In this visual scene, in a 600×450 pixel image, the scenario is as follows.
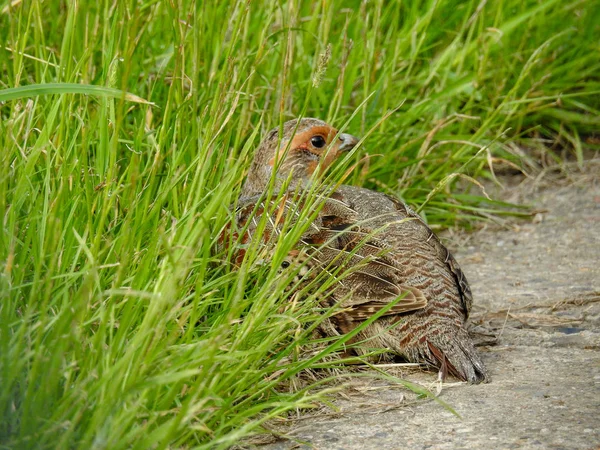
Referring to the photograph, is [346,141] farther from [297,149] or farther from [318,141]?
[297,149]

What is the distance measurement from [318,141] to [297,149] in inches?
4.7

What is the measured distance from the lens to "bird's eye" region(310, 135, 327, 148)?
486cm

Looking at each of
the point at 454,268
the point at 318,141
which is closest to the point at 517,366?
the point at 454,268

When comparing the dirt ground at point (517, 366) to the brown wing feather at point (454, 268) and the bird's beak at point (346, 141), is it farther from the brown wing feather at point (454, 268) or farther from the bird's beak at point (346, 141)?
the bird's beak at point (346, 141)

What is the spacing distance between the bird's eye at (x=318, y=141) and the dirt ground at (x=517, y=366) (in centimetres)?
114

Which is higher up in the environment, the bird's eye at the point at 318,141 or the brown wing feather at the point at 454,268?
the bird's eye at the point at 318,141

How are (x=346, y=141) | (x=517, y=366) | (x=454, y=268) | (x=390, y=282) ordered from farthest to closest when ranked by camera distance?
(x=346, y=141)
(x=454, y=268)
(x=390, y=282)
(x=517, y=366)

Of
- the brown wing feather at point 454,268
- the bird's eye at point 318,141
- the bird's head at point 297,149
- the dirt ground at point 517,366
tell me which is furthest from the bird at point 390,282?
the bird's eye at point 318,141

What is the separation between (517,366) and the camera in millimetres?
3885

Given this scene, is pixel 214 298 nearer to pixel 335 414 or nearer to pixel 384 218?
pixel 335 414

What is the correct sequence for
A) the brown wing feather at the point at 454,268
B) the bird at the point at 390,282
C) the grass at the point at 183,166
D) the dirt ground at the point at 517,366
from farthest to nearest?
the brown wing feather at the point at 454,268 → the bird at the point at 390,282 → the dirt ground at the point at 517,366 → the grass at the point at 183,166

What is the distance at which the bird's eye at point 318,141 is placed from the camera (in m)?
4.86

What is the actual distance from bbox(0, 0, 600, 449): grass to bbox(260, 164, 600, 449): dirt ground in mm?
239

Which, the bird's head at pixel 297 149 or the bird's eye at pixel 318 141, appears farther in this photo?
the bird's eye at pixel 318 141
